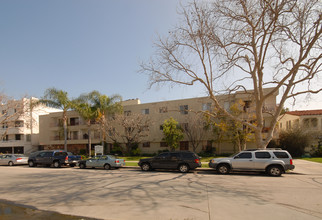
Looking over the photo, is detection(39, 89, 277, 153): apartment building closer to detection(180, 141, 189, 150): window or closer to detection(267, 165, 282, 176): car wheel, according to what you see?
detection(180, 141, 189, 150): window

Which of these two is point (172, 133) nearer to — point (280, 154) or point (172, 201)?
point (280, 154)

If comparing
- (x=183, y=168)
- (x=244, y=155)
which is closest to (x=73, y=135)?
(x=183, y=168)

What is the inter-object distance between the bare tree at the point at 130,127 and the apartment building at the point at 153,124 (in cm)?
64

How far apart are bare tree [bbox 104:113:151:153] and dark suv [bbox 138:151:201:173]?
49.9 feet

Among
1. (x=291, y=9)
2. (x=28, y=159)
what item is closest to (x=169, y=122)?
(x=28, y=159)

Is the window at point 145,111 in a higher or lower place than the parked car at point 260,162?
higher

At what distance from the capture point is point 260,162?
14.9 m

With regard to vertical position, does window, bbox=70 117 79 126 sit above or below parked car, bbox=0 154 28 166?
above

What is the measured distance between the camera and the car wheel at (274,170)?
14516 mm

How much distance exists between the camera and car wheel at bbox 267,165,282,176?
1452 centimetres

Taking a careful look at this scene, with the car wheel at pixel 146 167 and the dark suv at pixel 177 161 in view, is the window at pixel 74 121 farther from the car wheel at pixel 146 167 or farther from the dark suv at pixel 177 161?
the dark suv at pixel 177 161

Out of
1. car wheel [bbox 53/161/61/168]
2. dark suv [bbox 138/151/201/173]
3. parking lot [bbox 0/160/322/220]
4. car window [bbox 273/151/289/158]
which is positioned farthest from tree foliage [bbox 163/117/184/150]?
parking lot [bbox 0/160/322/220]

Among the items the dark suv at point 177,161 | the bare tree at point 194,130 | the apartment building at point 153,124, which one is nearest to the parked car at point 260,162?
the dark suv at point 177,161

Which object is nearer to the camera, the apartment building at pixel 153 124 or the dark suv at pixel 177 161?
the dark suv at pixel 177 161
